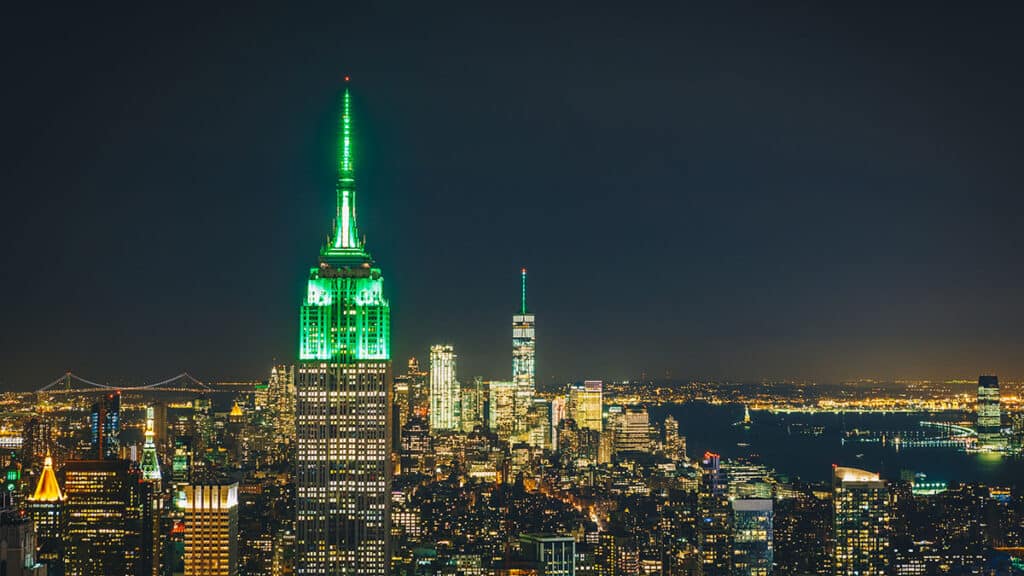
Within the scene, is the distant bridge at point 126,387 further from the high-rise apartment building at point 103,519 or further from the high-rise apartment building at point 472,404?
the high-rise apartment building at point 472,404

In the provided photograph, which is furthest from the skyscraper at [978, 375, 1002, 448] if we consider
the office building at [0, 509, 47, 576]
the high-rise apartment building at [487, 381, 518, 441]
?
the office building at [0, 509, 47, 576]

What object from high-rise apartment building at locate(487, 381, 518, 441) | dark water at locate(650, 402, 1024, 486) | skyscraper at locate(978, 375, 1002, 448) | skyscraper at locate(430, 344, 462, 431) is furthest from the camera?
high-rise apartment building at locate(487, 381, 518, 441)

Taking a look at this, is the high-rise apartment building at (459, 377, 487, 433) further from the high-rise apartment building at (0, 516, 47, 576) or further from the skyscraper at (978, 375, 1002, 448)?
the high-rise apartment building at (0, 516, 47, 576)

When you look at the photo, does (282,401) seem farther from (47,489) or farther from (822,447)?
(822,447)

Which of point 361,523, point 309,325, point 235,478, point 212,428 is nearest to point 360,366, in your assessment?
point 309,325

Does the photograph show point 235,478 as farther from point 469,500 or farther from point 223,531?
point 469,500

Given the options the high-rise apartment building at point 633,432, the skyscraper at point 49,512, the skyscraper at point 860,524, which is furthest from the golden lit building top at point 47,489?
the high-rise apartment building at point 633,432

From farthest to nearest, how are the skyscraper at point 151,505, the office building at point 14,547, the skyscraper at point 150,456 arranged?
1. the skyscraper at point 150,456
2. the skyscraper at point 151,505
3. the office building at point 14,547
